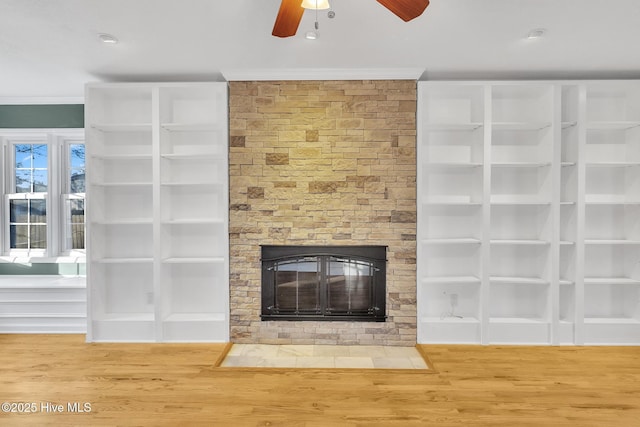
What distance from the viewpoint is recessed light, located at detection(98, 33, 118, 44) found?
2.77 m

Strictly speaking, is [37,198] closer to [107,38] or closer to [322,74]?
[107,38]

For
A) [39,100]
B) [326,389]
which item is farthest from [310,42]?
[39,100]

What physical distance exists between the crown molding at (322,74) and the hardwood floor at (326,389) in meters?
2.62

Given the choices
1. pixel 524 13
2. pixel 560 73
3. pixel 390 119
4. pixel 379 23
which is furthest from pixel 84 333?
pixel 560 73

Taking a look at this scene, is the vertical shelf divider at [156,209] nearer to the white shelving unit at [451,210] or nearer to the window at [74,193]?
the window at [74,193]

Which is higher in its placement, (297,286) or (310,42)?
(310,42)

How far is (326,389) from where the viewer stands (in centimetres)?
280

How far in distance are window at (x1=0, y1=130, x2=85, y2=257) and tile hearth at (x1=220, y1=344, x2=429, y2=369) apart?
252 cm

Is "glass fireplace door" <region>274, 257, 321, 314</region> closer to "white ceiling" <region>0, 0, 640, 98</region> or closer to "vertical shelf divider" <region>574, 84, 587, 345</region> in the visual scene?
"white ceiling" <region>0, 0, 640, 98</region>

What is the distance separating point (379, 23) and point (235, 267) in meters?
2.51

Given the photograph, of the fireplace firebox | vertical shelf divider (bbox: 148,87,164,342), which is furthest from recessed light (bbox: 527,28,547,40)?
vertical shelf divider (bbox: 148,87,164,342)

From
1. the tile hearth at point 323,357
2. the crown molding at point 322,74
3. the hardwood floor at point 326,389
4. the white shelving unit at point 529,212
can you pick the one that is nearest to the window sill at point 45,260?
the hardwood floor at point 326,389

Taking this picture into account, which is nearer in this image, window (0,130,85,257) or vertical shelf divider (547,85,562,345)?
vertical shelf divider (547,85,562,345)

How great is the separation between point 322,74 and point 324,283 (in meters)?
→ 2.05
